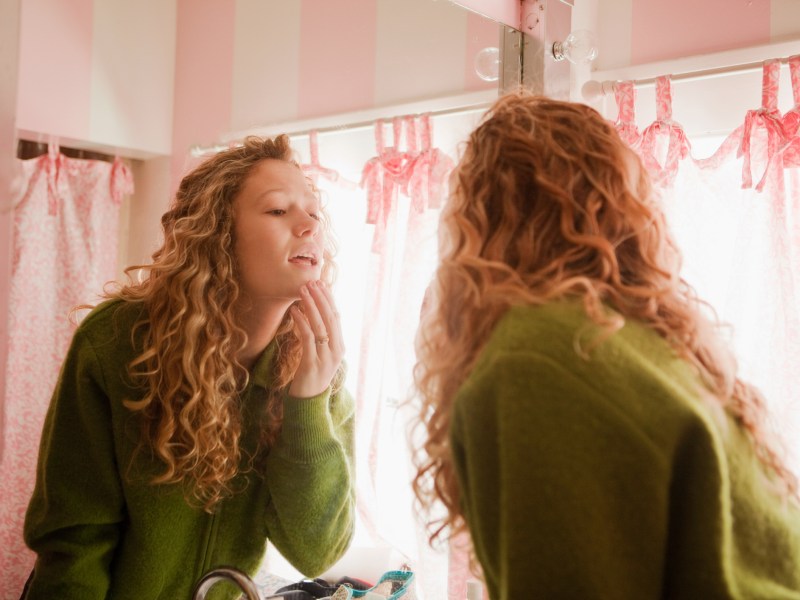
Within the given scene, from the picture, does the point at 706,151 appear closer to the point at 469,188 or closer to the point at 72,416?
the point at 469,188

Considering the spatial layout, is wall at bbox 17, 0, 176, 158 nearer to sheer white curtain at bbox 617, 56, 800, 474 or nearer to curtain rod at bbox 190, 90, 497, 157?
curtain rod at bbox 190, 90, 497, 157

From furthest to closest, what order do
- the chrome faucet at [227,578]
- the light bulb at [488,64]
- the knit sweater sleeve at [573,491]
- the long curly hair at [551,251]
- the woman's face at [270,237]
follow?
the light bulb at [488,64] < the woman's face at [270,237] < the chrome faucet at [227,578] < the long curly hair at [551,251] < the knit sweater sleeve at [573,491]

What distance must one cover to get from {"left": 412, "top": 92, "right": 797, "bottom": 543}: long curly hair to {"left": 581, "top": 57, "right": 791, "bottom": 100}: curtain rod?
83 cm

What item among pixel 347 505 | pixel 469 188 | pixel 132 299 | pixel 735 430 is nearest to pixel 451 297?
pixel 469 188

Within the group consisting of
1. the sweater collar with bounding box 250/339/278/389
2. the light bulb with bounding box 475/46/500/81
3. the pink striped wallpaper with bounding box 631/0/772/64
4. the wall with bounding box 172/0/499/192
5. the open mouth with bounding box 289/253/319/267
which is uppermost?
the pink striped wallpaper with bounding box 631/0/772/64

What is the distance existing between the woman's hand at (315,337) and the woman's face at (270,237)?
0.07 ft

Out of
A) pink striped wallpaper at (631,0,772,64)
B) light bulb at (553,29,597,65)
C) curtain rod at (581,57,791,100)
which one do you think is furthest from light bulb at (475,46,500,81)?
pink striped wallpaper at (631,0,772,64)

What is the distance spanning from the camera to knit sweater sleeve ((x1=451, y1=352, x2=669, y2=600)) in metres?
0.53

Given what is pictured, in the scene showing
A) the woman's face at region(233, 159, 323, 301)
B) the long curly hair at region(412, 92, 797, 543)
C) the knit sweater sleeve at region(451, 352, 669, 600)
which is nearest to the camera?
the knit sweater sleeve at region(451, 352, 669, 600)

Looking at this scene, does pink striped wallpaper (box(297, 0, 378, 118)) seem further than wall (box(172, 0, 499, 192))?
Yes

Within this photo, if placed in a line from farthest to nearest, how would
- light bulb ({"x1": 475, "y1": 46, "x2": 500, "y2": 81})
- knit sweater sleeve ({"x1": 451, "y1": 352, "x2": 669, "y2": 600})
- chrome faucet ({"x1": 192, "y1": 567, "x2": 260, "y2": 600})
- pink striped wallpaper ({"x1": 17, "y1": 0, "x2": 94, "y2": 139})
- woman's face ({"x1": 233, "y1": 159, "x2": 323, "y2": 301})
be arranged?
light bulb ({"x1": 475, "y1": 46, "x2": 500, "y2": 81}), woman's face ({"x1": 233, "y1": 159, "x2": 323, "y2": 301}), chrome faucet ({"x1": 192, "y1": 567, "x2": 260, "y2": 600}), pink striped wallpaper ({"x1": 17, "y1": 0, "x2": 94, "y2": 139}), knit sweater sleeve ({"x1": 451, "y1": 352, "x2": 669, "y2": 600})

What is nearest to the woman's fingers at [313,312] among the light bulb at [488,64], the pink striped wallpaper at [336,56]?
the pink striped wallpaper at [336,56]

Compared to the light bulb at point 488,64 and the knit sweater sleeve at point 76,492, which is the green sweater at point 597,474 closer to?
the knit sweater sleeve at point 76,492

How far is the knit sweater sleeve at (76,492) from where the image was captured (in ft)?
2.58
